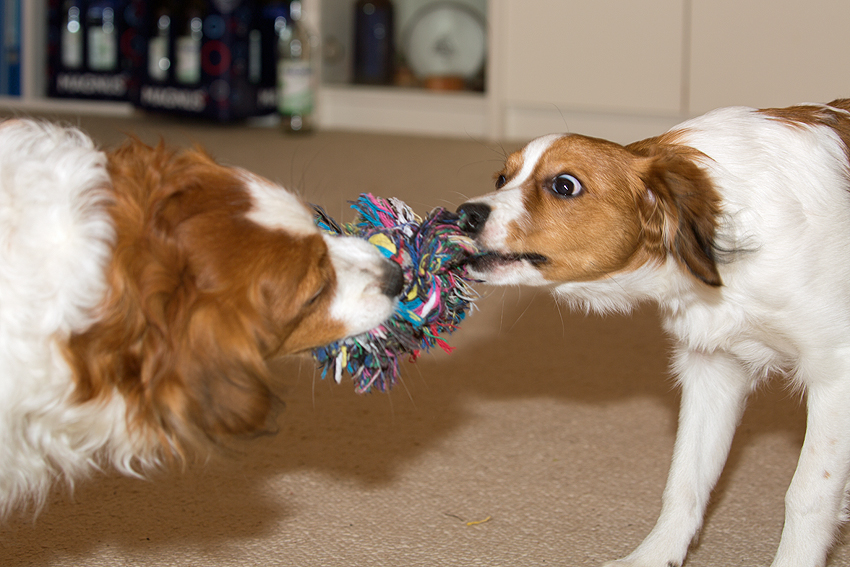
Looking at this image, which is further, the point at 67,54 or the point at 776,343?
the point at 67,54

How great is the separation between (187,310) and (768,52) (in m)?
3.84

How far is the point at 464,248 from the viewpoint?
4.86ft

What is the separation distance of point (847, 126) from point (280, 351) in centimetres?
113

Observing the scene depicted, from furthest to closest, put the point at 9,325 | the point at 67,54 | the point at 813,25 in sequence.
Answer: the point at 67,54 → the point at 813,25 → the point at 9,325

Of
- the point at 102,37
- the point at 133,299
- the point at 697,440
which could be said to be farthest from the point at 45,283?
the point at 102,37

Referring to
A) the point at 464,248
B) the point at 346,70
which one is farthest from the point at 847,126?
the point at 346,70

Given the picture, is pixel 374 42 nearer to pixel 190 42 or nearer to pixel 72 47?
pixel 190 42

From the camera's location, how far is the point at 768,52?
4.24m

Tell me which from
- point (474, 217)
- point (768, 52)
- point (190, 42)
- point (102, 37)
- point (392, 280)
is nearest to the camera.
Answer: point (392, 280)

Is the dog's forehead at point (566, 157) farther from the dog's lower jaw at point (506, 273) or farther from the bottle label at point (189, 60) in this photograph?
the bottle label at point (189, 60)

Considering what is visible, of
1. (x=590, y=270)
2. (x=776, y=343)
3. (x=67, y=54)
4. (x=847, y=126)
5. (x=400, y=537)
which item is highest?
(x=67, y=54)

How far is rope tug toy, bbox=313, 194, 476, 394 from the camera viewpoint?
1398 millimetres

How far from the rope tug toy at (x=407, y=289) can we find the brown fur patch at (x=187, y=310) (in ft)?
0.64

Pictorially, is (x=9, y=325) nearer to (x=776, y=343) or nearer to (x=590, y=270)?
(x=590, y=270)
